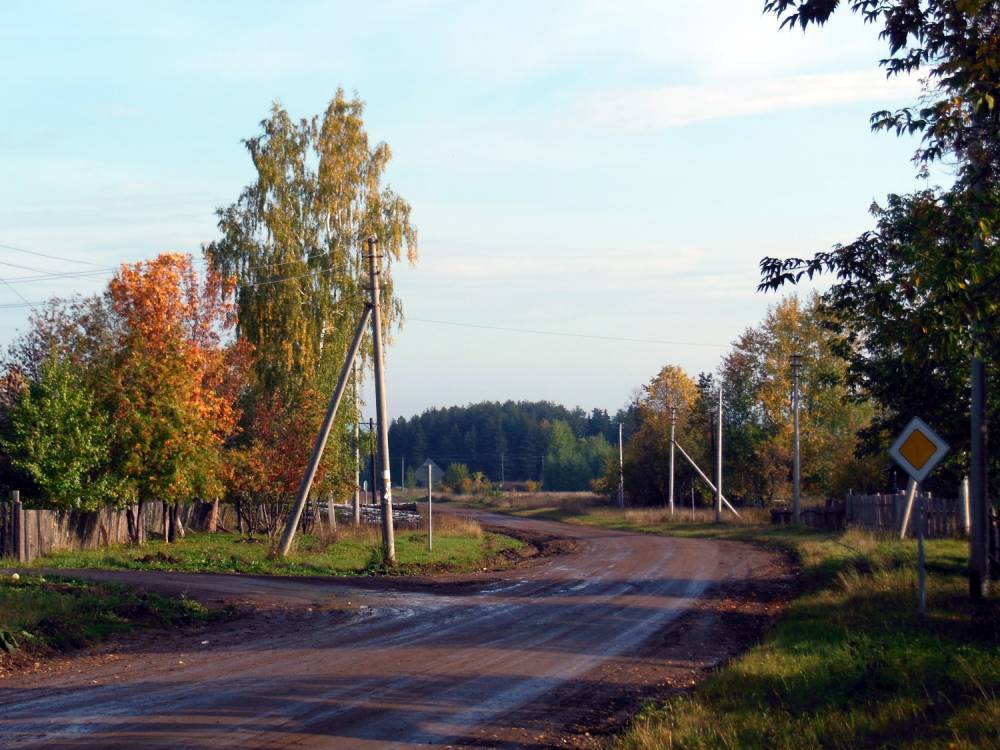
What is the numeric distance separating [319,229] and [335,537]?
518 inches

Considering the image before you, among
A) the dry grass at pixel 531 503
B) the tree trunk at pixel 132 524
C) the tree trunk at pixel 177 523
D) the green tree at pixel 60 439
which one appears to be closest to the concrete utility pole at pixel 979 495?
the green tree at pixel 60 439

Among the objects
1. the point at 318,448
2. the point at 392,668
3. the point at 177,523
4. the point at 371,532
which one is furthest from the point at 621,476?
the point at 392,668

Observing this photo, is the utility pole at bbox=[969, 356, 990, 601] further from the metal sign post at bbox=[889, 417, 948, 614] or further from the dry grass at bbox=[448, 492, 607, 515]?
the dry grass at bbox=[448, 492, 607, 515]

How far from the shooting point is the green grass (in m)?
13.7

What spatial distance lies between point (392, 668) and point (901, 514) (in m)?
23.1

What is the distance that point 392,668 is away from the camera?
39.6 feet

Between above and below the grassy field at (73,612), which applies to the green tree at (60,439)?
above

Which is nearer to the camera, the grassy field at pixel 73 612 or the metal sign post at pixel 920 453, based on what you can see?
the grassy field at pixel 73 612

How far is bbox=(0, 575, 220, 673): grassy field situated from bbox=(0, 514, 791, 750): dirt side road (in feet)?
2.41

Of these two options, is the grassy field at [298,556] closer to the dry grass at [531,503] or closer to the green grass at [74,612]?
the green grass at [74,612]

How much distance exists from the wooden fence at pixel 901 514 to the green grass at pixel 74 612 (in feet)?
62.7

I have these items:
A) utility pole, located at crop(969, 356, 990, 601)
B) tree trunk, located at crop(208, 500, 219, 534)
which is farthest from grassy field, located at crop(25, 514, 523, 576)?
utility pole, located at crop(969, 356, 990, 601)

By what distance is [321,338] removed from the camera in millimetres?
39219

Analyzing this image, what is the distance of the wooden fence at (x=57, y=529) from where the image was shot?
2541 centimetres
